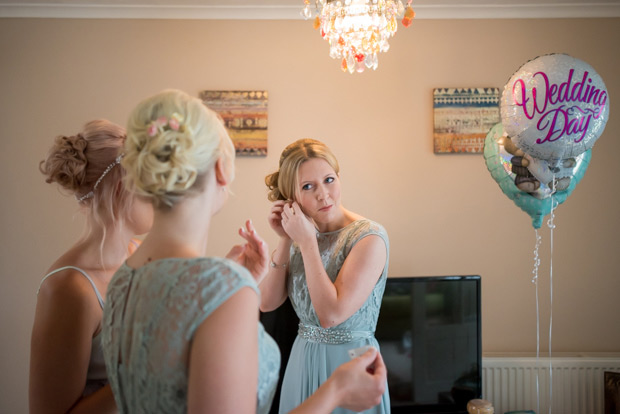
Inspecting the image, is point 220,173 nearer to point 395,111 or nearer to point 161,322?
point 161,322

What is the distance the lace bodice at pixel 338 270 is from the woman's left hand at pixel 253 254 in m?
0.53

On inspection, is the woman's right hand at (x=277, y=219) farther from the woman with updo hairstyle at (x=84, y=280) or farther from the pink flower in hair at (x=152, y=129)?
the pink flower in hair at (x=152, y=129)

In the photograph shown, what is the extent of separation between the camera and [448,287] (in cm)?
304

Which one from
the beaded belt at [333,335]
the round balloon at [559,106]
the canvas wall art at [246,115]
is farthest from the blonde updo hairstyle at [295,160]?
the canvas wall art at [246,115]

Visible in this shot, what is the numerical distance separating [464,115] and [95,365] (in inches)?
106

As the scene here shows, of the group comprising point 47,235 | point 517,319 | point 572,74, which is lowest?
point 517,319

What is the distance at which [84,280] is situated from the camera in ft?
4.00

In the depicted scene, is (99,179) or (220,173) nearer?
(220,173)

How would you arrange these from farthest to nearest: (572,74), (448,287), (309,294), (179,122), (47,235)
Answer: (47,235) → (448,287) → (572,74) → (309,294) → (179,122)

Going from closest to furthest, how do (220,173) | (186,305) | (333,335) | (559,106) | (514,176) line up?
(186,305) → (220,173) → (333,335) → (559,106) → (514,176)

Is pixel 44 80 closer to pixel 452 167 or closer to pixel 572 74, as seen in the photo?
pixel 452 167

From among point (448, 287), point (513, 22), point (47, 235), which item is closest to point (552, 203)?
point (448, 287)

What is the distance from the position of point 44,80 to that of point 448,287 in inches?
107

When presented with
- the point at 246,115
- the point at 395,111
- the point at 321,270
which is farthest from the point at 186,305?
the point at 395,111
